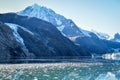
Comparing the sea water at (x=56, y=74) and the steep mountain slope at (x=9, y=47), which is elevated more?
the steep mountain slope at (x=9, y=47)

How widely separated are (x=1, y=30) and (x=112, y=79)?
15116cm

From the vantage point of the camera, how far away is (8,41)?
187 meters

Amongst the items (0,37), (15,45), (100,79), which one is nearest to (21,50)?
(15,45)

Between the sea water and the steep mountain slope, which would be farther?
the steep mountain slope

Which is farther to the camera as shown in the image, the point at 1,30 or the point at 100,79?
the point at 1,30

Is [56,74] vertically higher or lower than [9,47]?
lower

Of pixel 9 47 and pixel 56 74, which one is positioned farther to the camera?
pixel 9 47

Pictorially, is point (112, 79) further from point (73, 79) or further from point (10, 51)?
point (10, 51)

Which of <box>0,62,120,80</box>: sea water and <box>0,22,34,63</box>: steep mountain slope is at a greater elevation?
<box>0,22,34,63</box>: steep mountain slope

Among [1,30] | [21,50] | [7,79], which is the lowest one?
[7,79]

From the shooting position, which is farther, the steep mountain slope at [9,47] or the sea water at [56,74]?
the steep mountain slope at [9,47]

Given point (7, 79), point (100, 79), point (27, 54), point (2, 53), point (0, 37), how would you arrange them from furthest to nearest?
point (27, 54), point (0, 37), point (2, 53), point (100, 79), point (7, 79)

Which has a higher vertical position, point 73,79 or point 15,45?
point 15,45

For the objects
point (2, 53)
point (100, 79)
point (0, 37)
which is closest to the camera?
point (100, 79)
